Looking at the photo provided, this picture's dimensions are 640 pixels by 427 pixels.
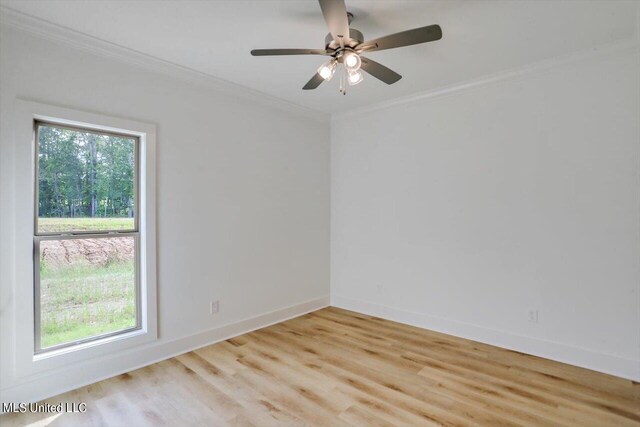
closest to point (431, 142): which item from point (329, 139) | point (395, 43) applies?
point (329, 139)

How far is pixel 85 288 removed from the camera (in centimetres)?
270

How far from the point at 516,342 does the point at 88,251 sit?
3.90 metres

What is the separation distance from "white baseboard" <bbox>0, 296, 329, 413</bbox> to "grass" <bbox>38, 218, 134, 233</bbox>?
104 centimetres

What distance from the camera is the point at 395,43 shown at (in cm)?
204

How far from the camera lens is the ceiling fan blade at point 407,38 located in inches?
73.1

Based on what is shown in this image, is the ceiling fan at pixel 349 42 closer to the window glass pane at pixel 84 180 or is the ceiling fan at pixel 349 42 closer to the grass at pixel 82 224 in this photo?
the window glass pane at pixel 84 180

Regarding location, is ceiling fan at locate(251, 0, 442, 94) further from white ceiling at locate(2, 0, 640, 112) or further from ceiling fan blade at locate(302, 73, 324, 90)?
white ceiling at locate(2, 0, 640, 112)

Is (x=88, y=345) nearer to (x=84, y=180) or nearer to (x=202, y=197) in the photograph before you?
(x=84, y=180)

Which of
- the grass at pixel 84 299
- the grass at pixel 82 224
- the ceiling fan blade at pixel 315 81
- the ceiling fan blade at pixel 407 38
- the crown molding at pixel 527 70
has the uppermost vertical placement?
the crown molding at pixel 527 70

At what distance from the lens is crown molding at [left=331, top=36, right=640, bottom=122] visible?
8.70 feet

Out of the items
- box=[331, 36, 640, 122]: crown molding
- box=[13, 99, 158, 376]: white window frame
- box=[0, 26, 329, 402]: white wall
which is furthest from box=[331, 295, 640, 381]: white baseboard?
box=[13, 99, 158, 376]: white window frame

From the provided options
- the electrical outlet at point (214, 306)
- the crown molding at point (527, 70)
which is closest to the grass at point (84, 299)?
the electrical outlet at point (214, 306)

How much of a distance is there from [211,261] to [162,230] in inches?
23.4

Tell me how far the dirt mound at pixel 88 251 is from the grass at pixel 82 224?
9 centimetres
